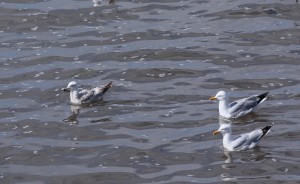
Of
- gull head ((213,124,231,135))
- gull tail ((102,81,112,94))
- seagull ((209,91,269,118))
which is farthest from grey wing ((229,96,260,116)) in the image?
gull tail ((102,81,112,94))

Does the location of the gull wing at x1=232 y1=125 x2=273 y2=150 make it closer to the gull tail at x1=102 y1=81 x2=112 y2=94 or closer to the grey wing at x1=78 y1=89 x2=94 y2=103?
the gull tail at x1=102 y1=81 x2=112 y2=94

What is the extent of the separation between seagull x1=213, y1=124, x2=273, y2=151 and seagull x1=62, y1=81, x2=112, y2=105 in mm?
5886

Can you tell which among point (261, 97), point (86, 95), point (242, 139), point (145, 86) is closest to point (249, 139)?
point (242, 139)

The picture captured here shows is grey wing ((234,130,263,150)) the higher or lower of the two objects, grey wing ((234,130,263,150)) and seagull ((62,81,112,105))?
the lower

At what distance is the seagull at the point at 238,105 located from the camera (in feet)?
102

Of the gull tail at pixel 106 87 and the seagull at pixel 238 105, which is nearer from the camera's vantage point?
the seagull at pixel 238 105

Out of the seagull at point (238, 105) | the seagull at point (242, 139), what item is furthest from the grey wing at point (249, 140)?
the seagull at point (238, 105)

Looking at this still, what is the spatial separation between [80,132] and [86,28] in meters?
10.2

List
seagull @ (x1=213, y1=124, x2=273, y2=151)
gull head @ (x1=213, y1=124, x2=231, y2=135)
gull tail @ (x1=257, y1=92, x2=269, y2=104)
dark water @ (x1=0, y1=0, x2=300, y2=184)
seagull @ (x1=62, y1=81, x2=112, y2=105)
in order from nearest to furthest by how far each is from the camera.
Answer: dark water @ (x1=0, y1=0, x2=300, y2=184) < seagull @ (x1=213, y1=124, x2=273, y2=151) < gull head @ (x1=213, y1=124, x2=231, y2=135) < gull tail @ (x1=257, y1=92, x2=269, y2=104) < seagull @ (x1=62, y1=81, x2=112, y2=105)

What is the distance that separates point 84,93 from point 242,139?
22.6 feet

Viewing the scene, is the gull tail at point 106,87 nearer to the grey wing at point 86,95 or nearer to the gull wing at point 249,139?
the grey wing at point 86,95

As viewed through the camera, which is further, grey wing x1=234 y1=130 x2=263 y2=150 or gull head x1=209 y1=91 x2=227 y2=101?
gull head x1=209 y1=91 x2=227 y2=101

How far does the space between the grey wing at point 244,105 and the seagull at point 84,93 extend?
4.78 meters

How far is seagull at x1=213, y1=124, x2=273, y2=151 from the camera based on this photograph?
93.4 feet
